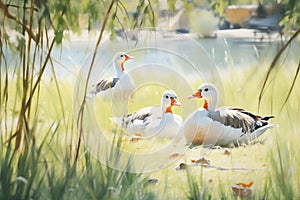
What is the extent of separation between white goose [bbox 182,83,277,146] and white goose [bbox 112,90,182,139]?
0.06 metres

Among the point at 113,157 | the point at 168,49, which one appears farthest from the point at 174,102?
the point at 113,157

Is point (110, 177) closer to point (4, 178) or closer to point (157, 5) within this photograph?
point (4, 178)

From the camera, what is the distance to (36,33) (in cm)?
222

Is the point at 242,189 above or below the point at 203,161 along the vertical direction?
below

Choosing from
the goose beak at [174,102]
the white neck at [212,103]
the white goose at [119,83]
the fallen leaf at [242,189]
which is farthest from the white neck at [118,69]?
the fallen leaf at [242,189]

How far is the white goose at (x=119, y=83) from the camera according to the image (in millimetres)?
2217

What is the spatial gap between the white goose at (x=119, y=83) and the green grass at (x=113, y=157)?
53mm

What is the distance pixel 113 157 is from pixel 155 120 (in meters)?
0.22

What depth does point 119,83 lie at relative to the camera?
2217mm

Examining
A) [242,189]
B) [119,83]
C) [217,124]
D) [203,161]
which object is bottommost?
[242,189]

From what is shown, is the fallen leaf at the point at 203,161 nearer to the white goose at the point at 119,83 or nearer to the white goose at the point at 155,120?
the white goose at the point at 155,120

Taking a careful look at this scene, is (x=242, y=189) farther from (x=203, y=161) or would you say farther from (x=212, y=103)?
(x=212, y=103)

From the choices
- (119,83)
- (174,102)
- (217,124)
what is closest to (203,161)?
(217,124)

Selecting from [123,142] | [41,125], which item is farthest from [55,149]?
[123,142]
